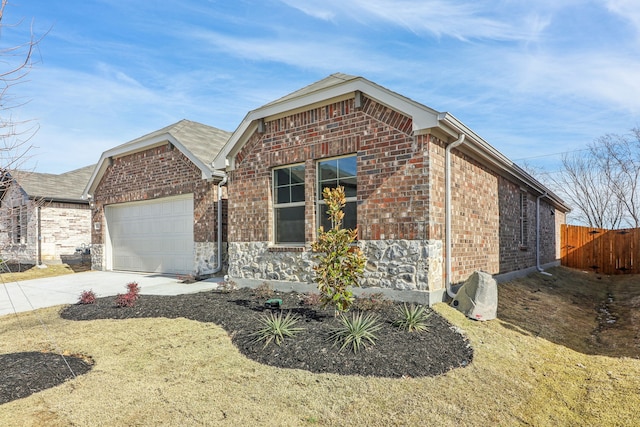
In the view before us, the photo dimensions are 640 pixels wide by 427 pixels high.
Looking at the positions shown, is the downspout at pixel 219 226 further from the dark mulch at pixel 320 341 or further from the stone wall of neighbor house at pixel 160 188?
the dark mulch at pixel 320 341

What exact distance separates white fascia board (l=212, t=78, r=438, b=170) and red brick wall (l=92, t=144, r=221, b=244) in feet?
7.40

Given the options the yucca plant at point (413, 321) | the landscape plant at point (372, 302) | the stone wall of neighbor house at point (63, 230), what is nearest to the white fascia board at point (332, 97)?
the landscape plant at point (372, 302)

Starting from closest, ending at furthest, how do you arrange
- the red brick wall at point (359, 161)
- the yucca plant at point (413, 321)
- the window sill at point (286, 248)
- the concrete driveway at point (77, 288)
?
the yucca plant at point (413, 321), the red brick wall at point (359, 161), the window sill at point (286, 248), the concrete driveway at point (77, 288)

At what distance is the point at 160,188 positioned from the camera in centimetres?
1333

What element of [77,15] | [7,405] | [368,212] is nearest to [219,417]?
[7,405]

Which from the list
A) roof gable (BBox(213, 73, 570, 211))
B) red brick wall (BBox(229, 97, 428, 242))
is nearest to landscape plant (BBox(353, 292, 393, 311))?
red brick wall (BBox(229, 97, 428, 242))

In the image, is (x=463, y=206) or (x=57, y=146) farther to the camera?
(x=463, y=206)

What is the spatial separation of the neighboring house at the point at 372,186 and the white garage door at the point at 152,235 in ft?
11.4

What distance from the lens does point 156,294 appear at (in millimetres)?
9305

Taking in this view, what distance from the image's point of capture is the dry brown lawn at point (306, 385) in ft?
12.1

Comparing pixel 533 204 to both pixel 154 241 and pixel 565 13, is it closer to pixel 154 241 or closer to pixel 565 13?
pixel 565 13

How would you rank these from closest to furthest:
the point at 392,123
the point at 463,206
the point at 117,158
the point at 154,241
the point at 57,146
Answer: the point at 57,146
the point at 392,123
the point at 463,206
the point at 154,241
the point at 117,158

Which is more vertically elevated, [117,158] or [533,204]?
[117,158]

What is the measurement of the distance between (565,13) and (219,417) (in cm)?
1188
